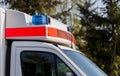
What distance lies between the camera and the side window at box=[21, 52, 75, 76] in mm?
5559

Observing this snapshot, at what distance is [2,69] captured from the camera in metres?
5.68

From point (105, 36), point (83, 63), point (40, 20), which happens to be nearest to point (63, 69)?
point (83, 63)

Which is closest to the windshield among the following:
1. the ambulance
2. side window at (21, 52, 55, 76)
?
the ambulance

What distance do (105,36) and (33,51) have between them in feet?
57.8

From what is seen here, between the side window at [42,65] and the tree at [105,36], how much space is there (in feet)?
54.2

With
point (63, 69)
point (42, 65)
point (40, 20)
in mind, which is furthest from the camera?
point (40, 20)

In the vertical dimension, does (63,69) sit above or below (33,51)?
below

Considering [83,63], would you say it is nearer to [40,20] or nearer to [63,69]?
[63,69]

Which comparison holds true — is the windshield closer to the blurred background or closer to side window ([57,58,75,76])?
side window ([57,58,75,76])

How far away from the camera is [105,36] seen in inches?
907

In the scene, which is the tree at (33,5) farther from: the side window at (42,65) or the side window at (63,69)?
the side window at (63,69)

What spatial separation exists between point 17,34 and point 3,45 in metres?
0.28

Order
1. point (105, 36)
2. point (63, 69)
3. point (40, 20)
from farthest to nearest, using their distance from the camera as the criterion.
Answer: point (105, 36) → point (40, 20) → point (63, 69)

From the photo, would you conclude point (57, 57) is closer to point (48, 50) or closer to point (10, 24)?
point (48, 50)
